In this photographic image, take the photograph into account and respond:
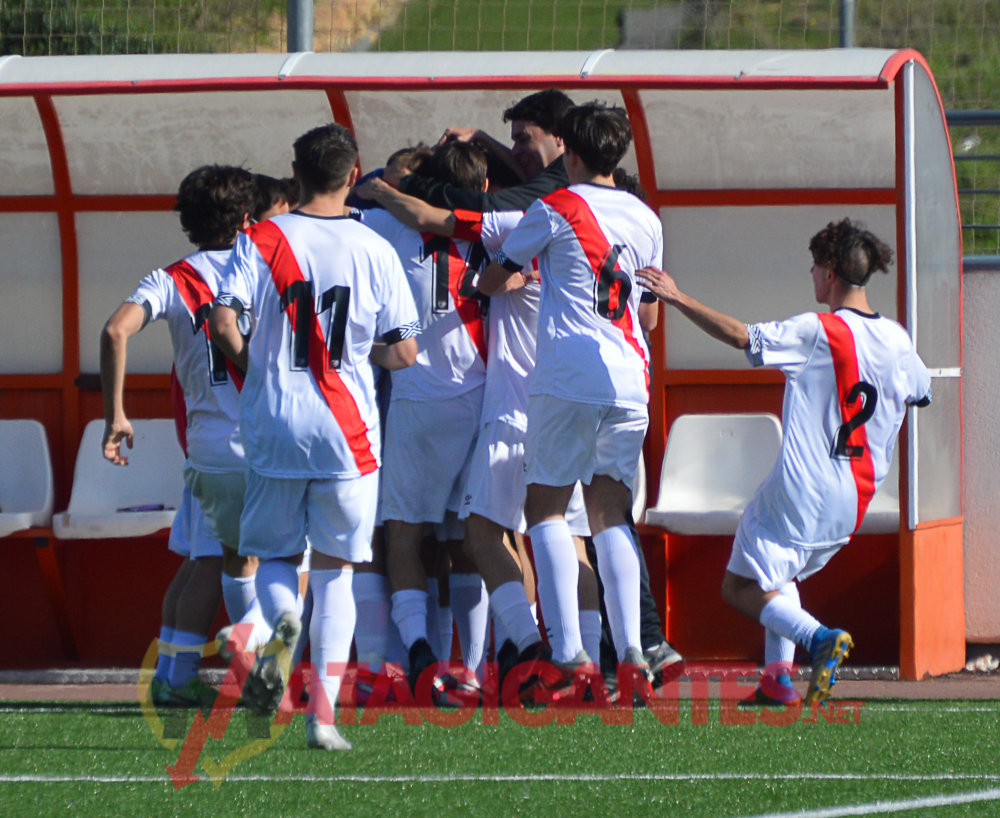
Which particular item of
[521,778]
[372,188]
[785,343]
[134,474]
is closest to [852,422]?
[785,343]

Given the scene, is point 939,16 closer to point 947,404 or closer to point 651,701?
point 947,404

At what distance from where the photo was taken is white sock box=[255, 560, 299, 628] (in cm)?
382

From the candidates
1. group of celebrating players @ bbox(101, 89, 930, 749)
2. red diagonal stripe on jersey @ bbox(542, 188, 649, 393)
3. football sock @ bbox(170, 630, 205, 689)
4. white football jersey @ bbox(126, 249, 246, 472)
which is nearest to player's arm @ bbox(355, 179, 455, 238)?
group of celebrating players @ bbox(101, 89, 930, 749)

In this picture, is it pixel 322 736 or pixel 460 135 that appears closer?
pixel 322 736

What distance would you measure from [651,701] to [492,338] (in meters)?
1.28

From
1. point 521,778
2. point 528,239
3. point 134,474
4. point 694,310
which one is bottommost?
point 521,778

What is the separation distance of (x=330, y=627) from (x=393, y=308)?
2.88 feet

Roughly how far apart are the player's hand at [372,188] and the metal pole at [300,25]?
5.33 feet

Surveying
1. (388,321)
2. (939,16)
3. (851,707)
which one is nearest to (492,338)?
(388,321)

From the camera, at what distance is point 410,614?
4602 millimetres

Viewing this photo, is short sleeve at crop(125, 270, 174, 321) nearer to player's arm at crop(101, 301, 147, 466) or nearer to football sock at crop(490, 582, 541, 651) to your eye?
player's arm at crop(101, 301, 147, 466)

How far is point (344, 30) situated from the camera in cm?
914

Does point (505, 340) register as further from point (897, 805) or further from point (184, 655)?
point (897, 805)

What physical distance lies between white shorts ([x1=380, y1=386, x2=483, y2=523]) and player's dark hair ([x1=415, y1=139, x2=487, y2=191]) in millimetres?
725
